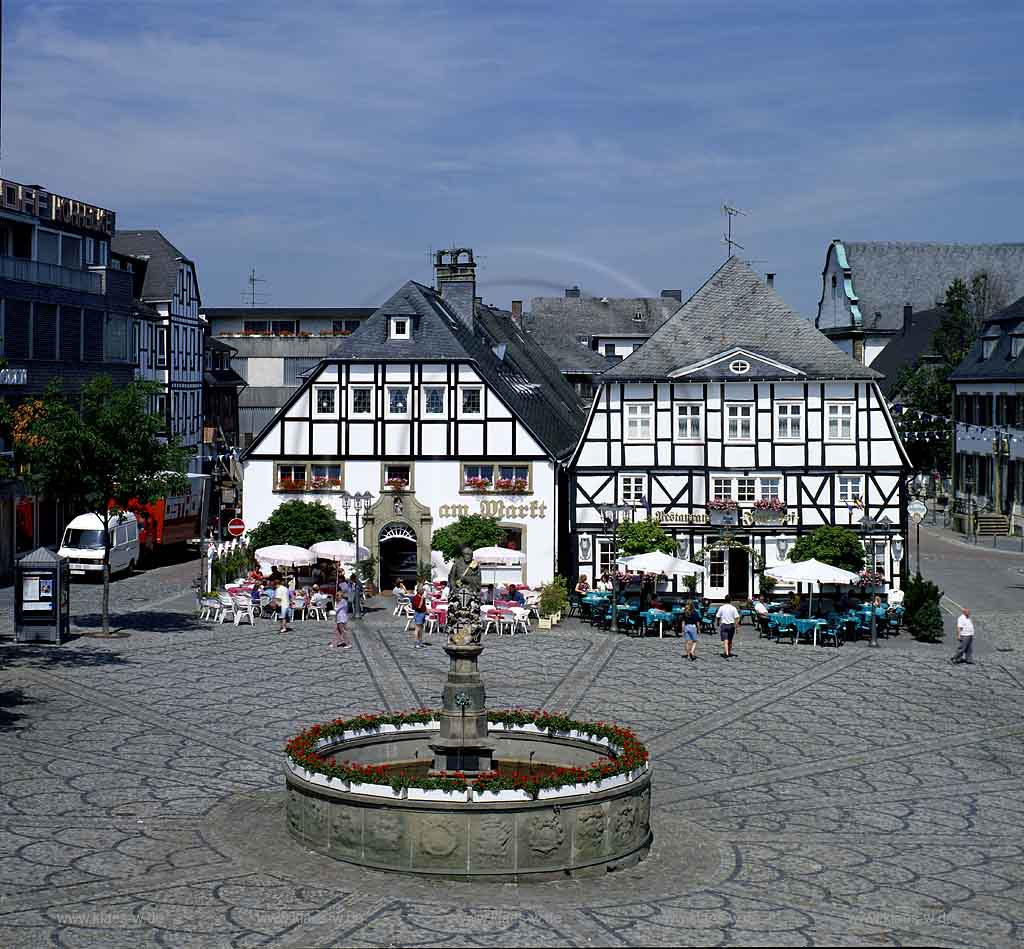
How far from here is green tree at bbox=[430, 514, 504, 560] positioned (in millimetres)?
47500

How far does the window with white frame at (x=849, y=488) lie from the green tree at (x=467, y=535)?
10269 millimetres

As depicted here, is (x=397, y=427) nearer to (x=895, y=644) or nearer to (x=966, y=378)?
(x=895, y=644)

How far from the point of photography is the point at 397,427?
1956 inches

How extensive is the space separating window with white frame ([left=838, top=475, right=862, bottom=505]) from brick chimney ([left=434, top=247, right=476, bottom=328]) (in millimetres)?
15209

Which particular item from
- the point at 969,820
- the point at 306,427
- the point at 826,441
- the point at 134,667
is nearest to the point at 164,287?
the point at 306,427

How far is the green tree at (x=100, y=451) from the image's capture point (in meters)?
38.0

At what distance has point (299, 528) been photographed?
4753 cm

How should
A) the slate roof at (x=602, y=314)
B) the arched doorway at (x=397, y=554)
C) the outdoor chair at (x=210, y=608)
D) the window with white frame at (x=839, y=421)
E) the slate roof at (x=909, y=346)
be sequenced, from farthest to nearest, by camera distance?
the slate roof at (x=909, y=346)
the slate roof at (x=602, y=314)
the arched doorway at (x=397, y=554)
the window with white frame at (x=839, y=421)
the outdoor chair at (x=210, y=608)

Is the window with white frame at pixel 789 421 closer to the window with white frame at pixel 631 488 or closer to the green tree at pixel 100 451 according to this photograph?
the window with white frame at pixel 631 488

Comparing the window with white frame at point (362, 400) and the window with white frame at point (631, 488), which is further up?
the window with white frame at point (362, 400)

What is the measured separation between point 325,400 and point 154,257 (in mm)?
26843

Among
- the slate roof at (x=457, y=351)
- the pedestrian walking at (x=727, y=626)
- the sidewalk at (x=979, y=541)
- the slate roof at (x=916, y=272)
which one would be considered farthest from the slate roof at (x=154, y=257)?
the slate roof at (x=916, y=272)

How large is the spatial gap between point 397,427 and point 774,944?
34.9 meters

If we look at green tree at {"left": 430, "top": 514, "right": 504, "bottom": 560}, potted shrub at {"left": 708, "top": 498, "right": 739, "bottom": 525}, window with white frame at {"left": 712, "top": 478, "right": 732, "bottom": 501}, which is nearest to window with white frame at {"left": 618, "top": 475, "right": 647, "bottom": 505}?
window with white frame at {"left": 712, "top": 478, "right": 732, "bottom": 501}
